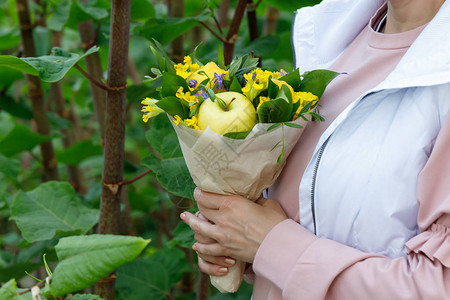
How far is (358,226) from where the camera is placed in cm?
88

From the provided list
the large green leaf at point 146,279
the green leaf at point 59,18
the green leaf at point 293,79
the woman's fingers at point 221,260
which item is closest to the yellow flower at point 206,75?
the green leaf at point 293,79

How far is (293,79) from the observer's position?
938mm

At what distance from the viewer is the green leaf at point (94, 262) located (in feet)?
2.06

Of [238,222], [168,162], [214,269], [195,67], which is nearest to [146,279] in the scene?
[168,162]

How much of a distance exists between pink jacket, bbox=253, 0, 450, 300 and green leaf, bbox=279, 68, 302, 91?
0.10m

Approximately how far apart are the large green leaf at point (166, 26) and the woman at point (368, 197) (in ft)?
1.55

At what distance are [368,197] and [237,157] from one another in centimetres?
21

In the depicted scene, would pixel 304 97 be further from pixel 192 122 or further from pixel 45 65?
pixel 45 65

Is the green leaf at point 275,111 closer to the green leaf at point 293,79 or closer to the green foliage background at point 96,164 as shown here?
the green leaf at point 293,79

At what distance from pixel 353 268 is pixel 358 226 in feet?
0.22

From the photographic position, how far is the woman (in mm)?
813

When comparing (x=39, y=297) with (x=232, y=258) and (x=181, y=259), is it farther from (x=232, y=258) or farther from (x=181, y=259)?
(x=181, y=259)

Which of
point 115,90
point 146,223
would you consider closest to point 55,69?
point 115,90

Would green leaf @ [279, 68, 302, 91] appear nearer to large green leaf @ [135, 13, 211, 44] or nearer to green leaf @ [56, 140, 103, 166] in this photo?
large green leaf @ [135, 13, 211, 44]
